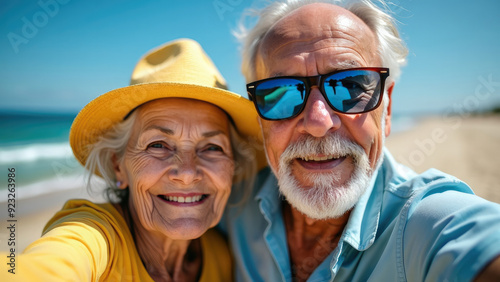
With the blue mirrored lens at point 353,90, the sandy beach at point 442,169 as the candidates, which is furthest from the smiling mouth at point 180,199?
the blue mirrored lens at point 353,90

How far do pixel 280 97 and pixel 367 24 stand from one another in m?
0.83

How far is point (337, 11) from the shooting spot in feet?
7.00

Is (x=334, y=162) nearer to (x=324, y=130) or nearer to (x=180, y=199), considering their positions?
(x=324, y=130)

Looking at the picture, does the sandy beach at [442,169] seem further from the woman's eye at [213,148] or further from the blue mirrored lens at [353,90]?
the blue mirrored lens at [353,90]

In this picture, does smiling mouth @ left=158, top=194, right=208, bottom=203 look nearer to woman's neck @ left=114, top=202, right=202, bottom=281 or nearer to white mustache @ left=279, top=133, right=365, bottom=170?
woman's neck @ left=114, top=202, right=202, bottom=281

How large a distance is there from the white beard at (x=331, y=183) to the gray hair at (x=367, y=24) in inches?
27.2

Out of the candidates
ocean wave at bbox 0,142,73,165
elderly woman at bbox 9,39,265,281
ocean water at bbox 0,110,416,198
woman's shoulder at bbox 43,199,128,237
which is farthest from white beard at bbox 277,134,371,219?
ocean wave at bbox 0,142,73,165

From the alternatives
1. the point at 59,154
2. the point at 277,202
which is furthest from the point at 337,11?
the point at 59,154

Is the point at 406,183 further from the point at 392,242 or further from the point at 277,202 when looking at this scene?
the point at 277,202

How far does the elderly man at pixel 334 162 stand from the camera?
1765mm

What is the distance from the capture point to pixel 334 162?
1979mm

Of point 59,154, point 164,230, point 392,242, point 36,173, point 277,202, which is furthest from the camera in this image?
point 59,154

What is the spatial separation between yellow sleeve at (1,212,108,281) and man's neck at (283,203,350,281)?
3.88 feet

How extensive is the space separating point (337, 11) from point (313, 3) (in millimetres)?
229
